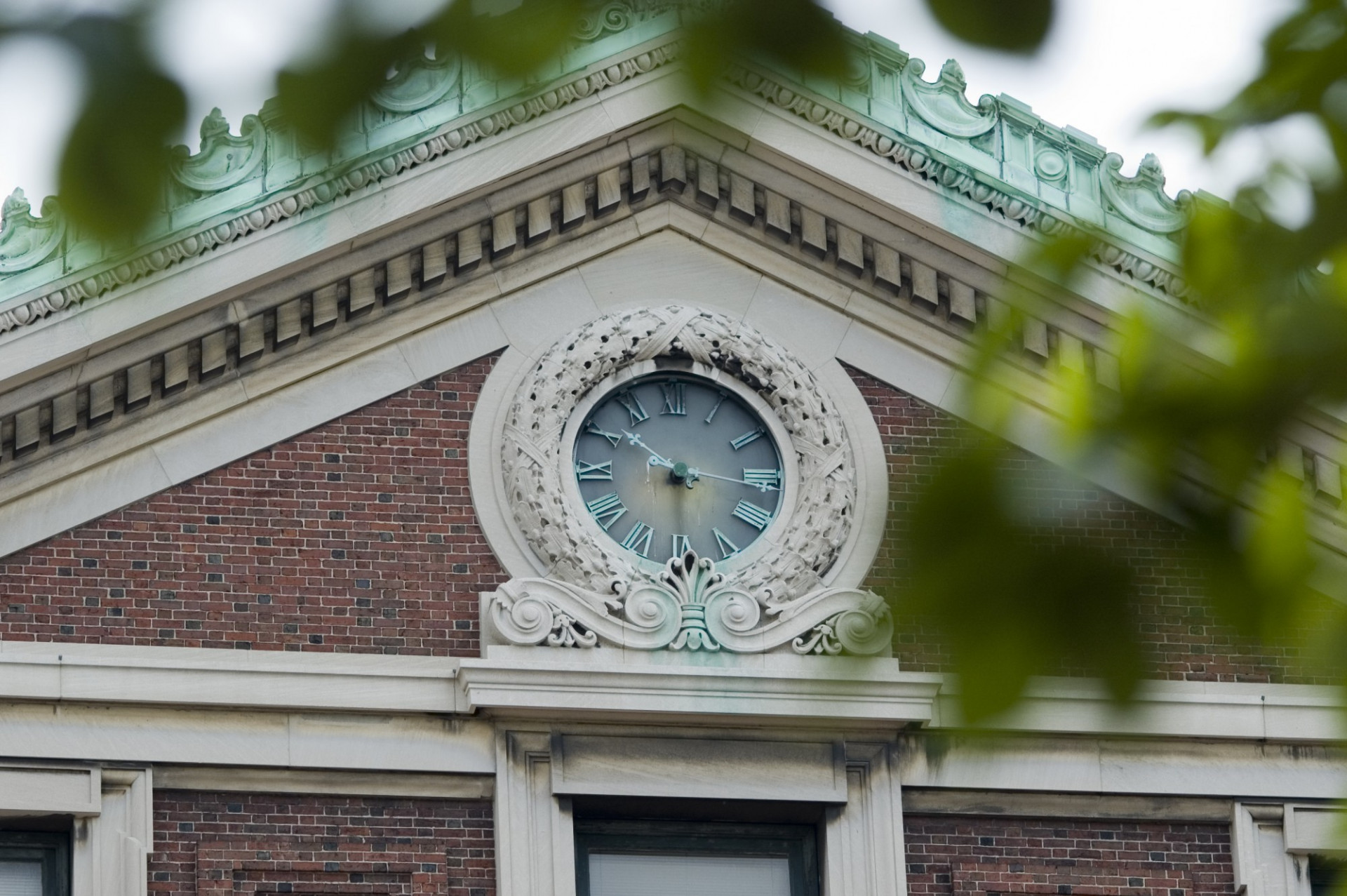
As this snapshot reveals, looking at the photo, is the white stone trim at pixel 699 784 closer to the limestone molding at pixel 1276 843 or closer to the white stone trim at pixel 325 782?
the white stone trim at pixel 325 782

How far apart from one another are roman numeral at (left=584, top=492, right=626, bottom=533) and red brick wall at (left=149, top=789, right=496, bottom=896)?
5.93ft

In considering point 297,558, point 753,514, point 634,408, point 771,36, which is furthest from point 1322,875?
point 771,36

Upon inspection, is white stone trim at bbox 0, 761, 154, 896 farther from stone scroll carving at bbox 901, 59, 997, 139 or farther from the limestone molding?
the limestone molding

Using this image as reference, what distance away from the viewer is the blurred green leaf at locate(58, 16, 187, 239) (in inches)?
187

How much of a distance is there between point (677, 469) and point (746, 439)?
52 cm

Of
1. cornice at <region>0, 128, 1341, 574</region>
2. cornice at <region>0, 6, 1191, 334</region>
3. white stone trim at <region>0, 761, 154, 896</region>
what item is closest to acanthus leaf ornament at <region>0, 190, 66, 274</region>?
cornice at <region>0, 6, 1191, 334</region>

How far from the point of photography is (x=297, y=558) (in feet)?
52.5

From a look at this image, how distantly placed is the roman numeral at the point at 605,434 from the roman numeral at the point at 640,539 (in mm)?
513

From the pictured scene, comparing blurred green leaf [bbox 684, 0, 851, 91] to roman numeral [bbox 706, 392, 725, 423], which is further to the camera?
roman numeral [bbox 706, 392, 725, 423]

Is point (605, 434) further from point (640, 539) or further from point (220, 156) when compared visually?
point (220, 156)

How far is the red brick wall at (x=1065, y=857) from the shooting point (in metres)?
16.1

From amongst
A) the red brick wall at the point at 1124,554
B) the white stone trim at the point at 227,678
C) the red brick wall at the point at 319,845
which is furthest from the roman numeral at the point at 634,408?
the red brick wall at the point at 1124,554

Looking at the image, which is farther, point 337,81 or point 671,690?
point 671,690

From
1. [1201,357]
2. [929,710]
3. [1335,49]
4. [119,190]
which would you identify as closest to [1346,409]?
[1201,357]
